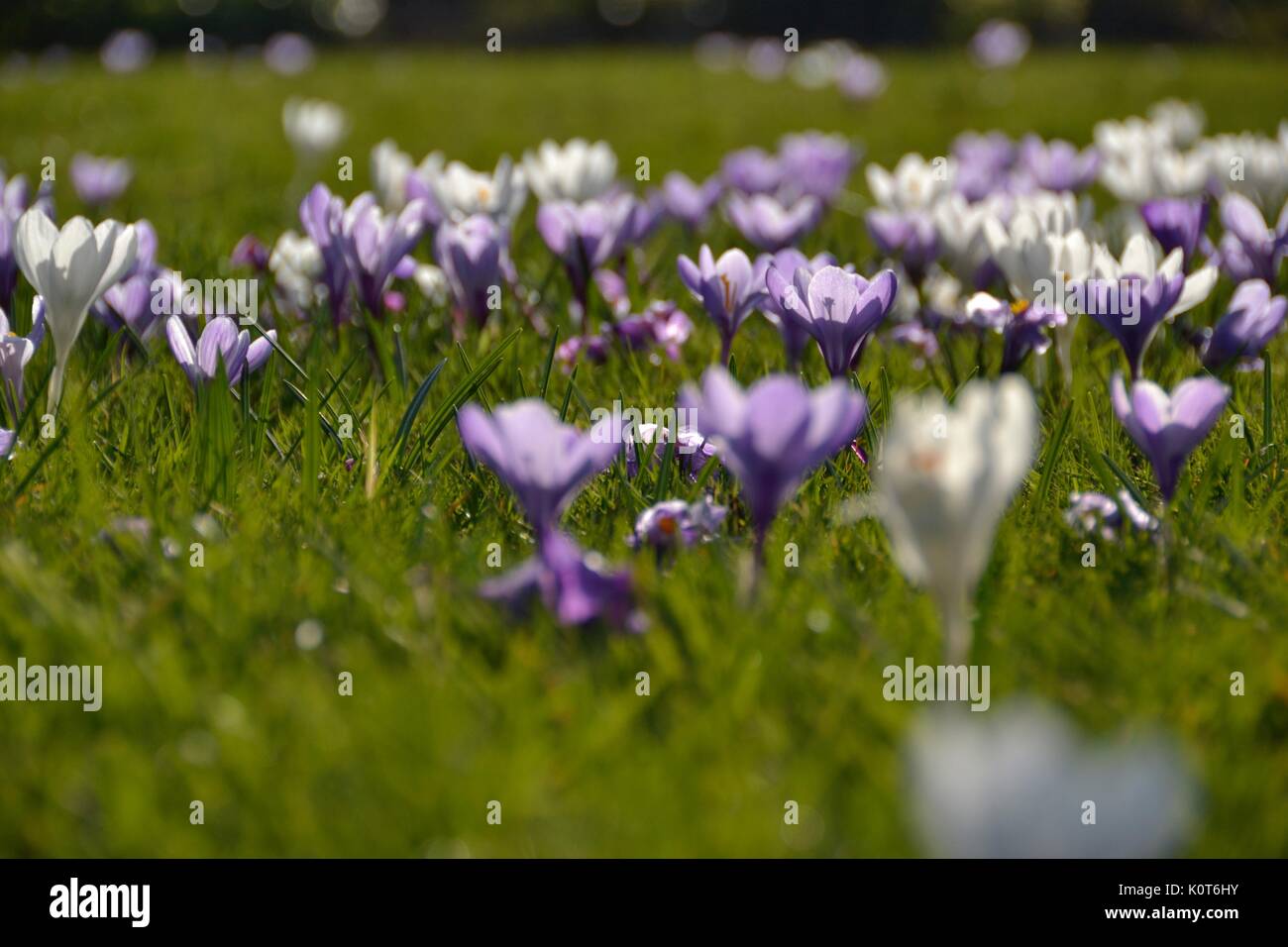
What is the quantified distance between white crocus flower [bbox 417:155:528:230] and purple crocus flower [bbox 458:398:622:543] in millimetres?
1844

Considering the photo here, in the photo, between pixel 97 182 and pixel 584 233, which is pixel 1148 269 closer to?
pixel 584 233

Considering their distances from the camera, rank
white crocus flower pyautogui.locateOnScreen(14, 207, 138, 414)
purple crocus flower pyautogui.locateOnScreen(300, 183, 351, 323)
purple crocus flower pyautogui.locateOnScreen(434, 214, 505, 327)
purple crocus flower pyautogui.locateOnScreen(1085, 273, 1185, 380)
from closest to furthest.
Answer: white crocus flower pyautogui.locateOnScreen(14, 207, 138, 414)
purple crocus flower pyautogui.locateOnScreen(1085, 273, 1185, 380)
purple crocus flower pyautogui.locateOnScreen(300, 183, 351, 323)
purple crocus flower pyautogui.locateOnScreen(434, 214, 505, 327)

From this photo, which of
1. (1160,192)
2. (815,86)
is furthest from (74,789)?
A: (815,86)

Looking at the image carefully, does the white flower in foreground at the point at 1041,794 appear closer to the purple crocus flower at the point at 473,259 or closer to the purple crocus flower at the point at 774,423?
the purple crocus flower at the point at 774,423

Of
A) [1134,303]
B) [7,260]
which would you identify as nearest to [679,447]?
[1134,303]

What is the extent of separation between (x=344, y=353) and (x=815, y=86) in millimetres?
9787

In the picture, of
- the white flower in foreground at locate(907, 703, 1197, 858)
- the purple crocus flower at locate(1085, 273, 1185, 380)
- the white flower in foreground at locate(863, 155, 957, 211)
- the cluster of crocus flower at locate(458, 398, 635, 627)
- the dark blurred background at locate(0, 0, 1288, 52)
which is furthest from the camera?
the dark blurred background at locate(0, 0, 1288, 52)

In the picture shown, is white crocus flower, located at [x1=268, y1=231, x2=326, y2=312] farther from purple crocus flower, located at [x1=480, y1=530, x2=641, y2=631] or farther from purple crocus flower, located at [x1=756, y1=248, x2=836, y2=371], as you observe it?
purple crocus flower, located at [x1=480, y1=530, x2=641, y2=631]

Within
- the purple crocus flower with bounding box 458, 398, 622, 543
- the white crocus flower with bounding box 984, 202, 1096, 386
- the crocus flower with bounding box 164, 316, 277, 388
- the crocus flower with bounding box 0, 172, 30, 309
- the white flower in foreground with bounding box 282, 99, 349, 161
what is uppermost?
the white flower in foreground with bounding box 282, 99, 349, 161

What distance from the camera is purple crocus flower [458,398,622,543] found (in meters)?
1.56

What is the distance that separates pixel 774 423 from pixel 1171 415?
2.33 ft

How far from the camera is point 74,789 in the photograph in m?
1.35

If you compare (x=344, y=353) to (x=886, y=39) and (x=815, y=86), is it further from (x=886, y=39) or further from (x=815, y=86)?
(x=886, y=39)

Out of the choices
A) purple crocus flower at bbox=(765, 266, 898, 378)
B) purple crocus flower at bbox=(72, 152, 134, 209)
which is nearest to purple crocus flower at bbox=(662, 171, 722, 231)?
purple crocus flower at bbox=(765, 266, 898, 378)
